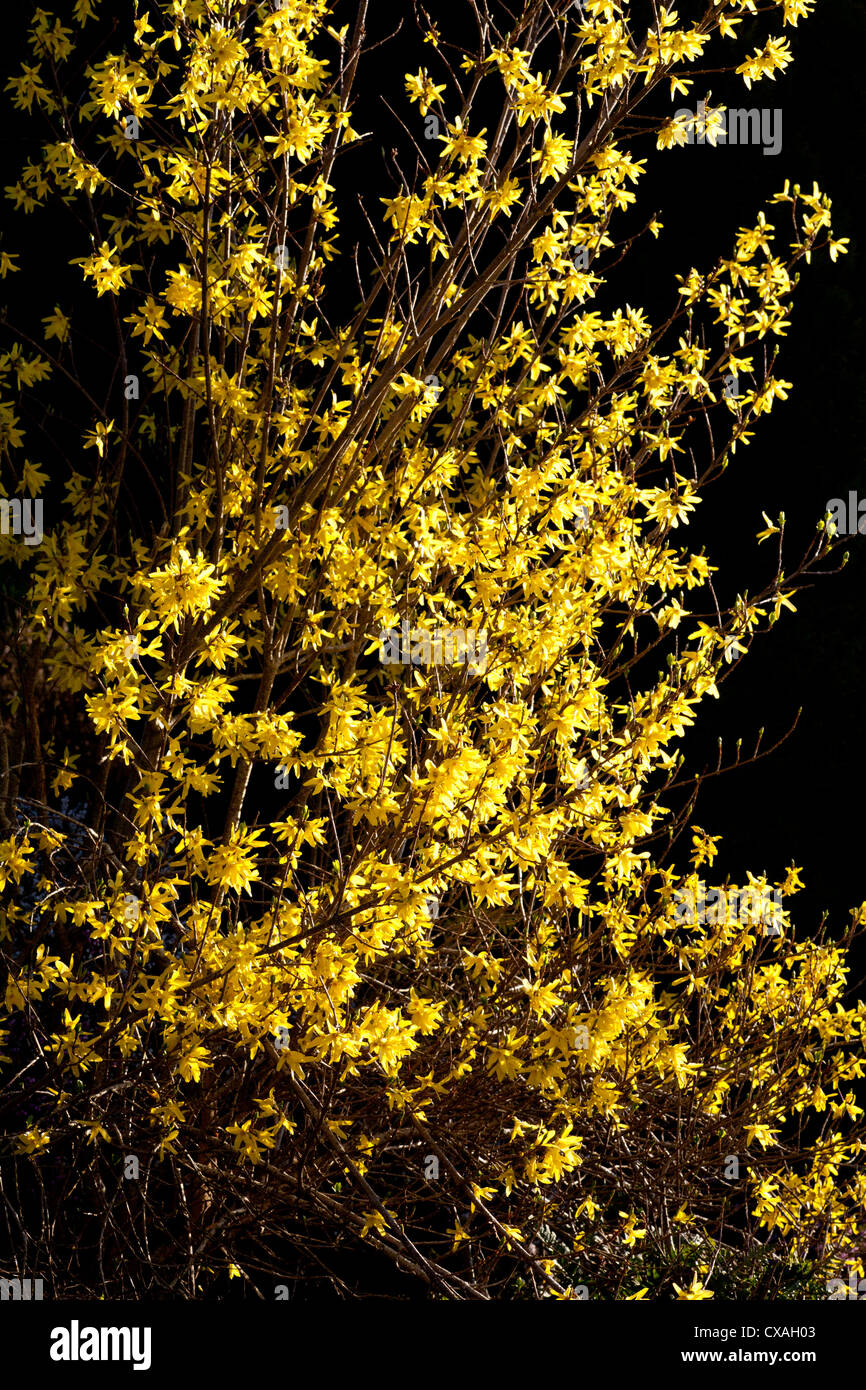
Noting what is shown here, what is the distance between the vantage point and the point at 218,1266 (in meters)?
3.58

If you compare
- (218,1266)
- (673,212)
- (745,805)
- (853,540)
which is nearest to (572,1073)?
(218,1266)

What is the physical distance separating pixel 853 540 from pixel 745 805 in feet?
3.37

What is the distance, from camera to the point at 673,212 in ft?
16.5

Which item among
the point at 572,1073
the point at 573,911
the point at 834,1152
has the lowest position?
Answer: the point at 834,1152

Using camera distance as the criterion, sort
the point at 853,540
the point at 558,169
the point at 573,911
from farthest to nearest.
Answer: the point at 853,540
the point at 573,911
the point at 558,169

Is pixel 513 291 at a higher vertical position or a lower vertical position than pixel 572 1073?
higher

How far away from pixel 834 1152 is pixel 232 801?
5.98 ft

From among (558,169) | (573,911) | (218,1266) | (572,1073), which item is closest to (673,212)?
(558,169)

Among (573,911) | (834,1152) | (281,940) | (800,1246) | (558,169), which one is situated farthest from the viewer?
(573,911)

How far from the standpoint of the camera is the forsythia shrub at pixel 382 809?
2865mm

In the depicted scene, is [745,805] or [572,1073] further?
[745,805]

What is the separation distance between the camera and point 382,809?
2787 millimetres

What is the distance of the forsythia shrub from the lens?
2.87 meters

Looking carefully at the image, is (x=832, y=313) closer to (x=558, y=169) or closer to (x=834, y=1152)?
(x=558, y=169)
